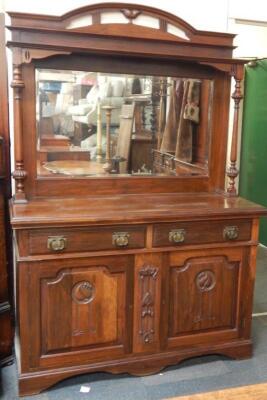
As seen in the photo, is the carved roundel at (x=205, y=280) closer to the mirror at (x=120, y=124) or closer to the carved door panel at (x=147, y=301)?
the carved door panel at (x=147, y=301)

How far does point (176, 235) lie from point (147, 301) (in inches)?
14.1

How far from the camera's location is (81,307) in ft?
6.68

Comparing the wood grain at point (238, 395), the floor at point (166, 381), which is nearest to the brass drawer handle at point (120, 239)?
the floor at point (166, 381)

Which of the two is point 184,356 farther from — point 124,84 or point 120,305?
point 124,84

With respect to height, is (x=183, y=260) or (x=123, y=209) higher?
(x=123, y=209)

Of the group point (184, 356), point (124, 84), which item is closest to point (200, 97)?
point (124, 84)

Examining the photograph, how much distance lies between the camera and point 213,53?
2.33 metres

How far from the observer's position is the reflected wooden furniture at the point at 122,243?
1.97m

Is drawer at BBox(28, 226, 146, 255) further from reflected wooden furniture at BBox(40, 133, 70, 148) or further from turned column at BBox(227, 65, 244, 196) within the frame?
turned column at BBox(227, 65, 244, 196)

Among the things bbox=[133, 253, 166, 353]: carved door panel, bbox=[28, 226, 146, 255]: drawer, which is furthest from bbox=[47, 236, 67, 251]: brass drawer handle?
bbox=[133, 253, 166, 353]: carved door panel

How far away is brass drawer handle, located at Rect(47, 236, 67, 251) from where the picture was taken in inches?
75.6

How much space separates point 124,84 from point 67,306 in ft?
3.85

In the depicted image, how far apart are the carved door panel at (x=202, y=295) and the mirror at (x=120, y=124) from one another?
0.54 metres

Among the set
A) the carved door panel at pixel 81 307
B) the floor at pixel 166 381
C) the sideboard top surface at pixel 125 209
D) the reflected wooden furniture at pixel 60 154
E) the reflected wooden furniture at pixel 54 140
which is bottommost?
the floor at pixel 166 381
